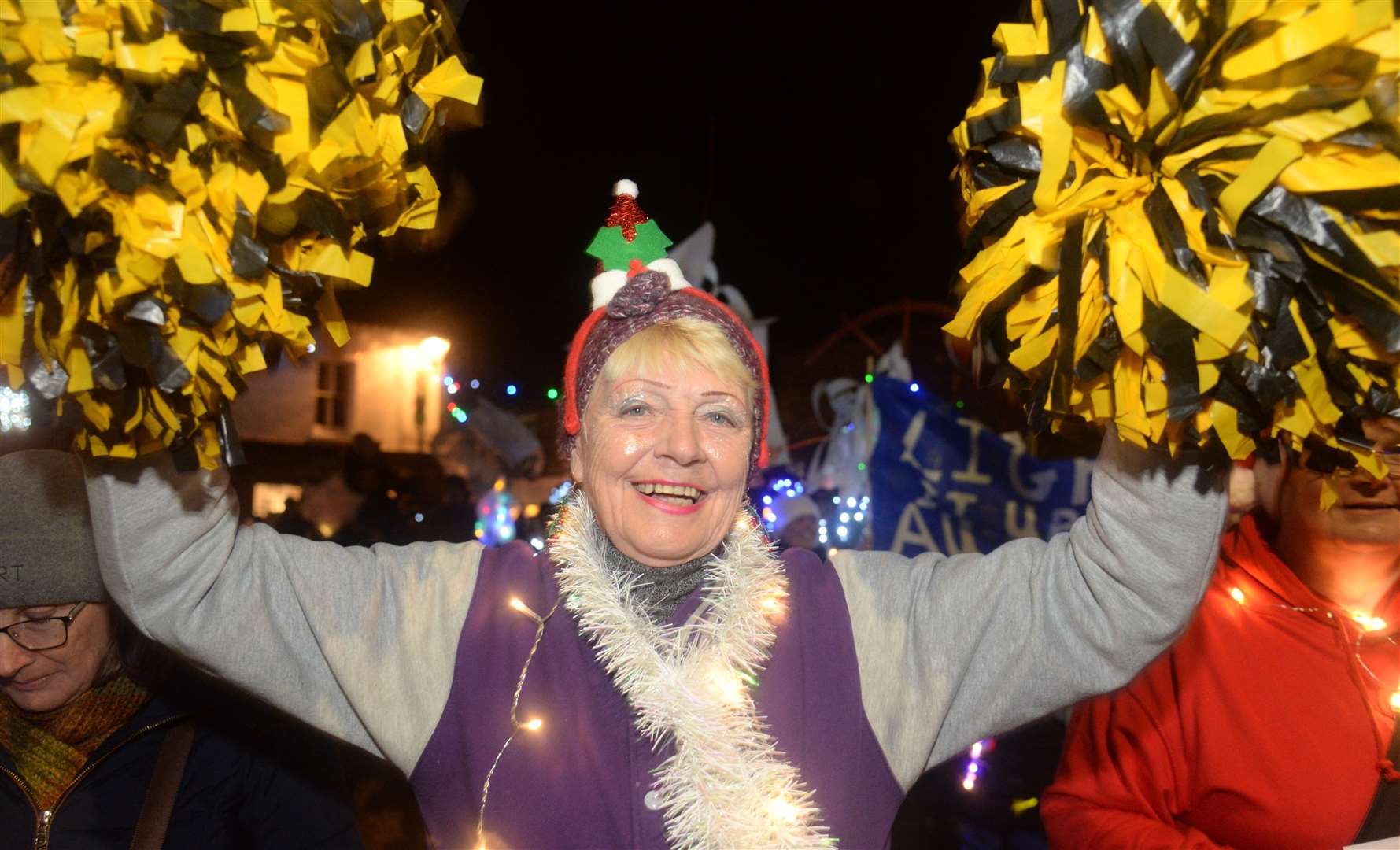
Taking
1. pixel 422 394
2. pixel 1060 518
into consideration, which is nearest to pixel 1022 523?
pixel 1060 518

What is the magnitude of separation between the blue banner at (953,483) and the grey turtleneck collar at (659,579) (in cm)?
338

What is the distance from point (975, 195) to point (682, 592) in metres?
0.98

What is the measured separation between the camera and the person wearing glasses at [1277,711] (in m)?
2.22

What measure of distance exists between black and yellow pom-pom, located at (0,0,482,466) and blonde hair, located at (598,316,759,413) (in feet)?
2.15

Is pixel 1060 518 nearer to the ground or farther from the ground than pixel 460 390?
nearer to the ground

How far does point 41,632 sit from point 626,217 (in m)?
1.61

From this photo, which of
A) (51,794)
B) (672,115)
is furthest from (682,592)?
(672,115)

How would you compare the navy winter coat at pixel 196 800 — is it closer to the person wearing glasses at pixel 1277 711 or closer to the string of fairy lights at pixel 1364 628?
the person wearing glasses at pixel 1277 711

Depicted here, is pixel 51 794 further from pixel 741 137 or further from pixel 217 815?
pixel 741 137

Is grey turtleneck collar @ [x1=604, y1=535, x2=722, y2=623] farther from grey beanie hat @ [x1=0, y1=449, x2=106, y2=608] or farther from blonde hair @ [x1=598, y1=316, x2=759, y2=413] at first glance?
grey beanie hat @ [x1=0, y1=449, x2=106, y2=608]

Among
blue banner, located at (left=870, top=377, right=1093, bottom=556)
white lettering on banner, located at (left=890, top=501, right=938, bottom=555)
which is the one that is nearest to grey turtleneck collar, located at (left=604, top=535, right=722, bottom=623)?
blue banner, located at (left=870, top=377, right=1093, bottom=556)

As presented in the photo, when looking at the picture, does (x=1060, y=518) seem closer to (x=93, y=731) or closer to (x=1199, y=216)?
(x=1199, y=216)

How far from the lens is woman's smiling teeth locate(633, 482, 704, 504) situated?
1.97 m

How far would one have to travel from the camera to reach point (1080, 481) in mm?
5098
